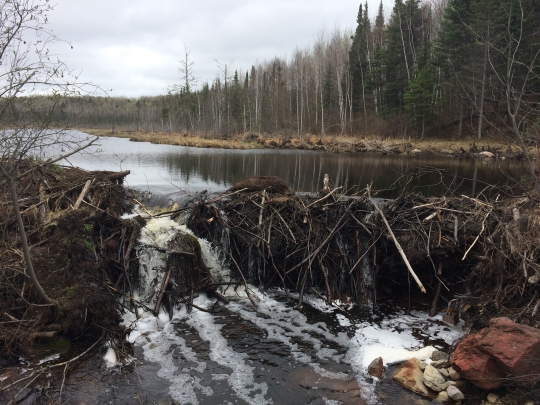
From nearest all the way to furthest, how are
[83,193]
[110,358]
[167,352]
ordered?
[110,358] → [167,352] → [83,193]

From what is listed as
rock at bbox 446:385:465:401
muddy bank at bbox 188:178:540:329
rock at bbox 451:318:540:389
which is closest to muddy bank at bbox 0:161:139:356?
muddy bank at bbox 188:178:540:329

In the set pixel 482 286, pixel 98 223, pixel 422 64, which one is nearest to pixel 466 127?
pixel 422 64

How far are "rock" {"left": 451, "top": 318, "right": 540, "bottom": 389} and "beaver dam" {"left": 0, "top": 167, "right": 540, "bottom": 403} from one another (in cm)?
92

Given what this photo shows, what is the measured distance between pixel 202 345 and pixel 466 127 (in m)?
41.5

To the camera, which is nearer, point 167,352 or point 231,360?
point 231,360

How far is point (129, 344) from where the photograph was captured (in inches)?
223

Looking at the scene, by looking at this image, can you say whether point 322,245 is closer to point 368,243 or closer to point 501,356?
point 368,243

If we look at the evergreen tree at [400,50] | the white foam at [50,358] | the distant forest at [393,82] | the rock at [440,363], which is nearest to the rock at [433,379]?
the rock at [440,363]

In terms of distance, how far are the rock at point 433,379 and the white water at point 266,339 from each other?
1.94 feet

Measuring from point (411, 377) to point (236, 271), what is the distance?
4326 millimetres

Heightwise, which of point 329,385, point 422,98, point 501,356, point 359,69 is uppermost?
point 359,69

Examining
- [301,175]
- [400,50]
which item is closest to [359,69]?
[400,50]

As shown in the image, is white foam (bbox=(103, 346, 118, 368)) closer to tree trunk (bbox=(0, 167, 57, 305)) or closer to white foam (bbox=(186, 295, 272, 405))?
tree trunk (bbox=(0, 167, 57, 305))

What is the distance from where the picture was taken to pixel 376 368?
525 centimetres
